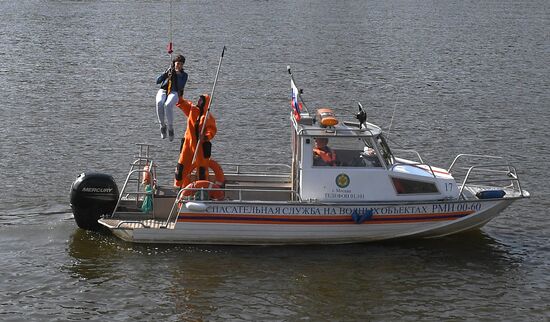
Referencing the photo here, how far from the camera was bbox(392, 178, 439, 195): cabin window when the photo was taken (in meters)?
17.7

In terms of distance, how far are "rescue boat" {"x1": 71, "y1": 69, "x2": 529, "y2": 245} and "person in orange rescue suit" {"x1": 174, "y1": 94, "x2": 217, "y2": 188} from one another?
0.35 m

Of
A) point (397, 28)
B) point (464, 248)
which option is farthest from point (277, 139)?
point (397, 28)

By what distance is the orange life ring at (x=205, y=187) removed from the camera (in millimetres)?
17547

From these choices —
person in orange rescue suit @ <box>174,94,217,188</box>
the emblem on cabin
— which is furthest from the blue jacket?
the emblem on cabin

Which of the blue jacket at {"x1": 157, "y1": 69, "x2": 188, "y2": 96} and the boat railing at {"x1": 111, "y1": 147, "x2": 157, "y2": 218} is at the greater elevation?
the blue jacket at {"x1": 157, "y1": 69, "x2": 188, "y2": 96}

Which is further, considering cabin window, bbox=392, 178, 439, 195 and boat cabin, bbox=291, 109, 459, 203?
cabin window, bbox=392, 178, 439, 195

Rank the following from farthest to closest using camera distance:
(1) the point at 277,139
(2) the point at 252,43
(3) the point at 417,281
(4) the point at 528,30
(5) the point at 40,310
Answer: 1. (4) the point at 528,30
2. (2) the point at 252,43
3. (1) the point at 277,139
4. (3) the point at 417,281
5. (5) the point at 40,310

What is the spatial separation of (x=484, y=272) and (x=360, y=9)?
65.7 metres

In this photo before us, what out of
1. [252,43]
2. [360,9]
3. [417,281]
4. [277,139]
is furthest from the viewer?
[360,9]

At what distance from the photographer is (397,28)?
63.5 meters

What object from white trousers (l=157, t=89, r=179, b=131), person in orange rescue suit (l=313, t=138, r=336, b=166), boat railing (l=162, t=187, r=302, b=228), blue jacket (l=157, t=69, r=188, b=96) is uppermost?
blue jacket (l=157, t=69, r=188, b=96)

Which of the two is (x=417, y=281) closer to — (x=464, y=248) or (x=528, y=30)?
(x=464, y=248)

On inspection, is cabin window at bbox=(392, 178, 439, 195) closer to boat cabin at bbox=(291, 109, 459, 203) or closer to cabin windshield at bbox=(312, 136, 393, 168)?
boat cabin at bbox=(291, 109, 459, 203)

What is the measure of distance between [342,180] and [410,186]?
1420mm
